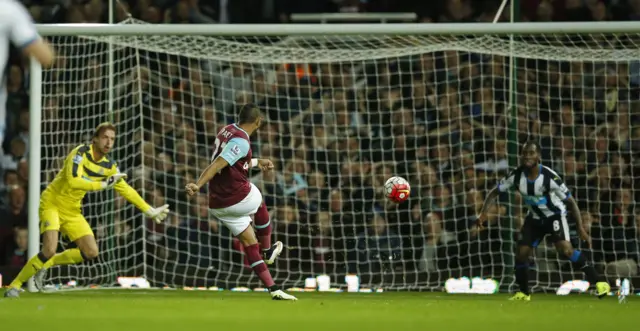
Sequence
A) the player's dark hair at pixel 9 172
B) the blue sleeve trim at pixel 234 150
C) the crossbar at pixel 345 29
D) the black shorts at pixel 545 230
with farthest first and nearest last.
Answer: the player's dark hair at pixel 9 172 < the crossbar at pixel 345 29 < the black shorts at pixel 545 230 < the blue sleeve trim at pixel 234 150

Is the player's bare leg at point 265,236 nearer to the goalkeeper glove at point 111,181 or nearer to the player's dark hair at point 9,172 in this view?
the goalkeeper glove at point 111,181

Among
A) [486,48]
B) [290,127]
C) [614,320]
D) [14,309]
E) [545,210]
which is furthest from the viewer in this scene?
[290,127]

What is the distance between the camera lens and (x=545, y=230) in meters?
11.7

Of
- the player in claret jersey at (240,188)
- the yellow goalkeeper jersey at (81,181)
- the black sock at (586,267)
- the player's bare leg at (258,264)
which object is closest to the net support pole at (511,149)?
the black sock at (586,267)

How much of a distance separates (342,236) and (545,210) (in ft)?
10.2

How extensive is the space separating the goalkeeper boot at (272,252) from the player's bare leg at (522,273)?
258 cm

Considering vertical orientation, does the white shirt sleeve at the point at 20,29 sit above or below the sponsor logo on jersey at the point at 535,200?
above

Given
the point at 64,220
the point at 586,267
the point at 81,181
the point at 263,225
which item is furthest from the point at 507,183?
the point at 64,220

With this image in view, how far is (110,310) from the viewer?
8.93m

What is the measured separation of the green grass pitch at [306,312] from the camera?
7.59 meters

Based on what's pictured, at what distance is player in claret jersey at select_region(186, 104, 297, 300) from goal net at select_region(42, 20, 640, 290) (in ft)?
8.62

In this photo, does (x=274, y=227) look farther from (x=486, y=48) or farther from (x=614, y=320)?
(x=614, y=320)

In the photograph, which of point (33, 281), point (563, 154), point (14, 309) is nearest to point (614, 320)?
point (14, 309)

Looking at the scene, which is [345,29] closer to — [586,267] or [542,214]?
[542,214]
